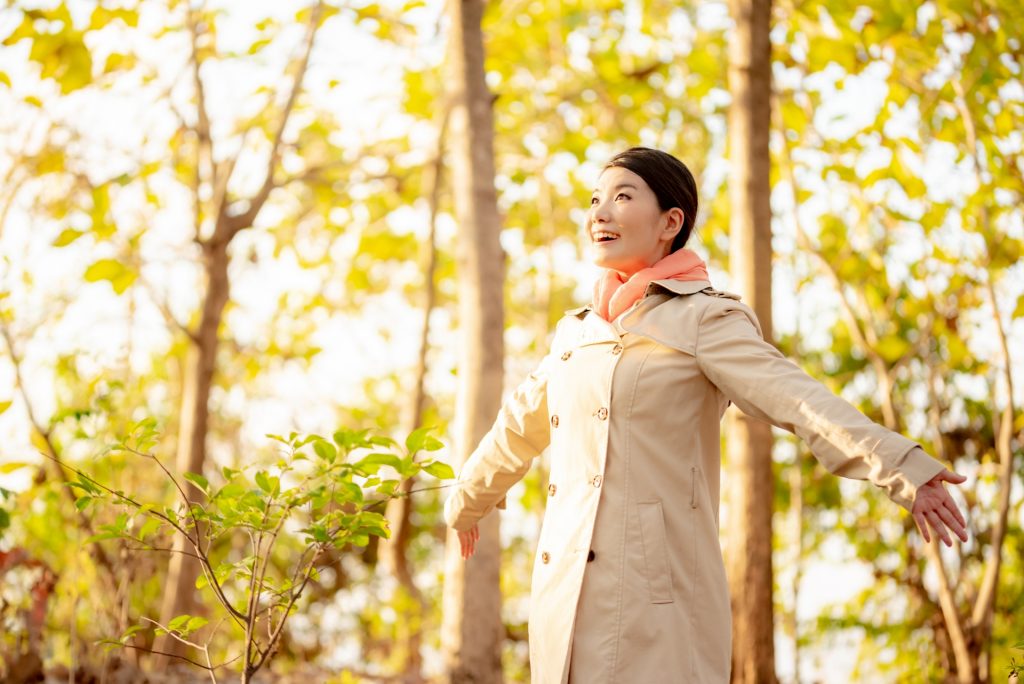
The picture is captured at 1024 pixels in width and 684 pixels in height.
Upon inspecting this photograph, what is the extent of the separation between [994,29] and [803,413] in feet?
12.3

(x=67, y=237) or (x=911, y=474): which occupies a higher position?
(x=67, y=237)

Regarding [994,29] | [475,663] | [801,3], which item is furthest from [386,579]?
[994,29]

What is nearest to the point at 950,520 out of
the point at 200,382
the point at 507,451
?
the point at 507,451

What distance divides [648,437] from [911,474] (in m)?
0.55

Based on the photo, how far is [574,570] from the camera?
203cm

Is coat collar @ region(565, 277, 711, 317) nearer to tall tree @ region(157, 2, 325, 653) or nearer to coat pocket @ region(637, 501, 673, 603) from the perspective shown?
coat pocket @ region(637, 501, 673, 603)

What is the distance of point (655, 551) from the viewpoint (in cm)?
197

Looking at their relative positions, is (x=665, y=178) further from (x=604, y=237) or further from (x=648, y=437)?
(x=648, y=437)

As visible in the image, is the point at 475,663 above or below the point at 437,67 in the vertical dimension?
below

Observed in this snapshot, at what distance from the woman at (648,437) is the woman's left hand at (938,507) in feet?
0.38

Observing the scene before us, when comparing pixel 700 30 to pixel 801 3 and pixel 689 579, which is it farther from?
pixel 689 579

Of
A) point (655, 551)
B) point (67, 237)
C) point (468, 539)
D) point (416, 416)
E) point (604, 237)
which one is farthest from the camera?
point (416, 416)

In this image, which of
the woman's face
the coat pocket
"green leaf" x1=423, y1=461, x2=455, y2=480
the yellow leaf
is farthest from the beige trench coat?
the yellow leaf

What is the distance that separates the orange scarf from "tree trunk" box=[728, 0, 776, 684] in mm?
2058
